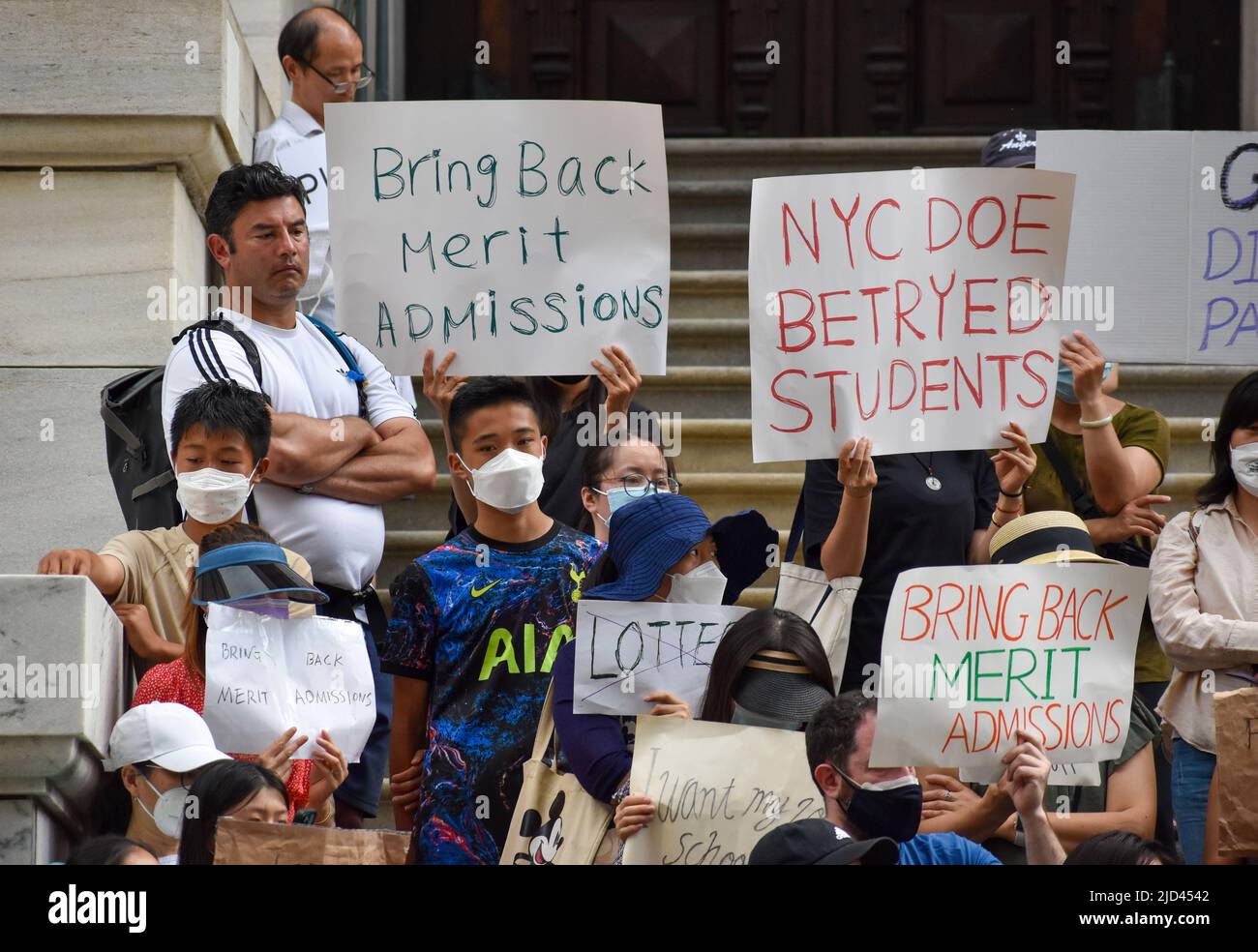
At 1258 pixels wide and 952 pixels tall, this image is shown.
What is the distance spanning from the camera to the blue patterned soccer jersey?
5324 millimetres

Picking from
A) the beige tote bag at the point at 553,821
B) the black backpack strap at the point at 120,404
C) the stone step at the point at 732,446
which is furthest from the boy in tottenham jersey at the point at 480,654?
the stone step at the point at 732,446

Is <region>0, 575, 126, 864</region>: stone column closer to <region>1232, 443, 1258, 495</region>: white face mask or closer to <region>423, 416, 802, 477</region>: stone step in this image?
<region>1232, 443, 1258, 495</region>: white face mask

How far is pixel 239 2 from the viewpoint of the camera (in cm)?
858

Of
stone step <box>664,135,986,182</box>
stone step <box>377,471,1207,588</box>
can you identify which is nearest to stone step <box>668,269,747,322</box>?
stone step <box>664,135,986,182</box>

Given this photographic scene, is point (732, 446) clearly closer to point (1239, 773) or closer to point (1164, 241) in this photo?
point (1164, 241)

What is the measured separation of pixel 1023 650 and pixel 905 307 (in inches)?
39.7

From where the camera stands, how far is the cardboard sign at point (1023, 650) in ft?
17.0

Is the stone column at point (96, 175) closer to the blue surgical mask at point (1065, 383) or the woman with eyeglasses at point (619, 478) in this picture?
the woman with eyeglasses at point (619, 478)

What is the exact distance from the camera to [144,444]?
6148mm

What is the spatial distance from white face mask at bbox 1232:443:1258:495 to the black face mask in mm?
1329

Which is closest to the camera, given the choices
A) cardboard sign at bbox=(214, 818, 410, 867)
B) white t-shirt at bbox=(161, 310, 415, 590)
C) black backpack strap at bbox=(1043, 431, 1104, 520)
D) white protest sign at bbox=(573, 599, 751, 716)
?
cardboard sign at bbox=(214, 818, 410, 867)
